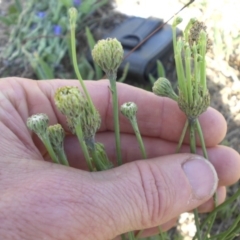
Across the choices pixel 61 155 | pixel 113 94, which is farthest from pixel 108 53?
pixel 61 155

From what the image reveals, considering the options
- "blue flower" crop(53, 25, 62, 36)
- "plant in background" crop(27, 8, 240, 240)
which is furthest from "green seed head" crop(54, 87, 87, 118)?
"blue flower" crop(53, 25, 62, 36)

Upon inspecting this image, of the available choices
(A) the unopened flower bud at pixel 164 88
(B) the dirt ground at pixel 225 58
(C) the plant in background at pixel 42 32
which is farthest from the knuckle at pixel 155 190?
(C) the plant in background at pixel 42 32

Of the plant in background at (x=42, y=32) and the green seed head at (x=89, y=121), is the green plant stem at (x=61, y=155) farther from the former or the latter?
the plant in background at (x=42, y=32)

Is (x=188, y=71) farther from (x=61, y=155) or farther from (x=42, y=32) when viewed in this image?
(x=42, y=32)

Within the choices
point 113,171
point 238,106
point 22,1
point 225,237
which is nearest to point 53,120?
point 113,171

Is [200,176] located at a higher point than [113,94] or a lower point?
lower

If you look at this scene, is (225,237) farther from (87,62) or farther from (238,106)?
(87,62)

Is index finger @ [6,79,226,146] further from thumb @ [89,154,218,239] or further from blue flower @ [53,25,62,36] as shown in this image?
blue flower @ [53,25,62,36]
